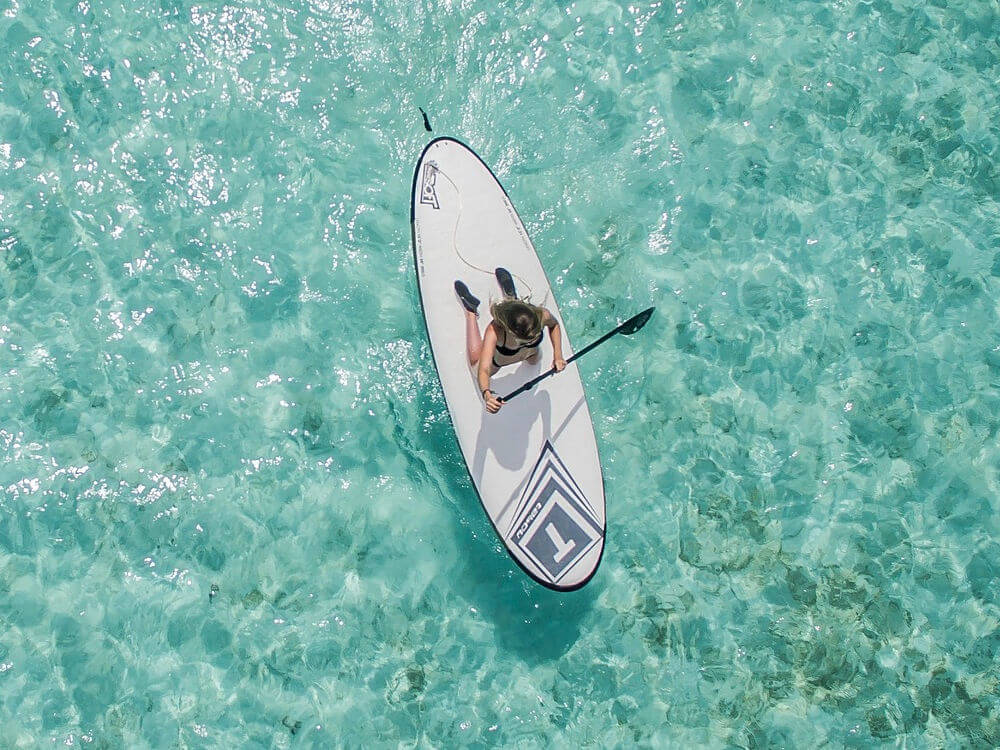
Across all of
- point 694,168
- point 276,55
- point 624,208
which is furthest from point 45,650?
point 694,168

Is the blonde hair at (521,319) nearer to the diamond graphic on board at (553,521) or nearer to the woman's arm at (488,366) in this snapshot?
the woman's arm at (488,366)

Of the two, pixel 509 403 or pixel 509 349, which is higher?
pixel 509 349

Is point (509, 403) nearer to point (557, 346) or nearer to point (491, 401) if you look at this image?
point (491, 401)

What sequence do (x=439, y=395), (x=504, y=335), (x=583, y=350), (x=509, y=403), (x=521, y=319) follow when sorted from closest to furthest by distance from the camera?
1. (x=521, y=319)
2. (x=504, y=335)
3. (x=583, y=350)
4. (x=509, y=403)
5. (x=439, y=395)

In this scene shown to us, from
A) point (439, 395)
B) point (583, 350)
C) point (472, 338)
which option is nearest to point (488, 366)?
point (472, 338)

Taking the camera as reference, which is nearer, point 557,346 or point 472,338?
point 557,346

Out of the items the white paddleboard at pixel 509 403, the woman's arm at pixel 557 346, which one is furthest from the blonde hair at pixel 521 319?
the white paddleboard at pixel 509 403

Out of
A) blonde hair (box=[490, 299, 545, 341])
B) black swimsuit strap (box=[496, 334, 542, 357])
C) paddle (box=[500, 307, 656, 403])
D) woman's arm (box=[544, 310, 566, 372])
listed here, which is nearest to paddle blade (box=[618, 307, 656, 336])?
paddle (box=[500, 307, 656, 403])

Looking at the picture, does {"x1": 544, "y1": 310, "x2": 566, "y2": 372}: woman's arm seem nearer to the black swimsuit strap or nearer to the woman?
the woman
